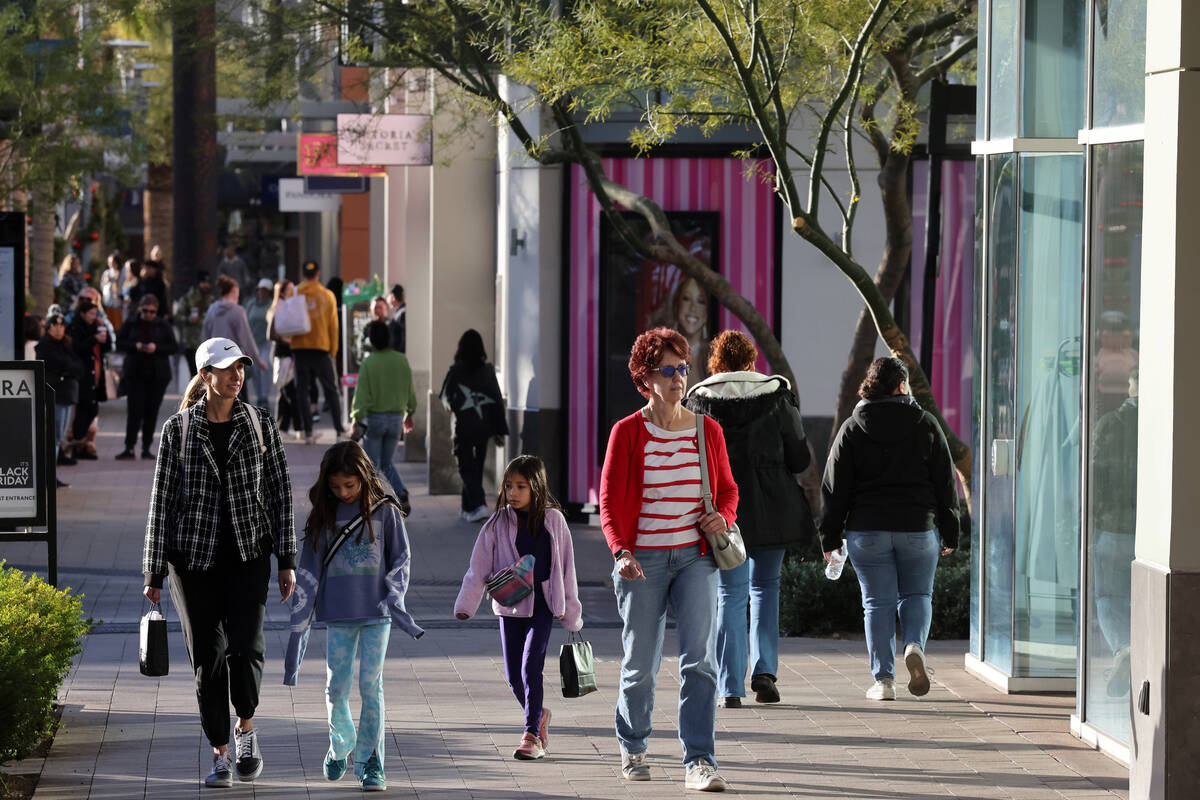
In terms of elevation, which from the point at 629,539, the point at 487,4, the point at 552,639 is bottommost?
the point at 552,639

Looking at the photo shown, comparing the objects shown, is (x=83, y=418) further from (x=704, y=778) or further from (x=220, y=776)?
(x=704, y=778)

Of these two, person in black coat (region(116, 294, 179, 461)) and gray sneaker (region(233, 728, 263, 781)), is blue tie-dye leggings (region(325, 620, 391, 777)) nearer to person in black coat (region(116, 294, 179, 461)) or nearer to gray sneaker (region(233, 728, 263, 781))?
gray sneaker (region(233, 728, 263, 781))

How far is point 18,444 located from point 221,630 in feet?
10.9

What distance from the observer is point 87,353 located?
19.5 meters

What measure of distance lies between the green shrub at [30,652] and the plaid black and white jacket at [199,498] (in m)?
0.60

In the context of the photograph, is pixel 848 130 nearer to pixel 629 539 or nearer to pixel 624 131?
pixel 624 131

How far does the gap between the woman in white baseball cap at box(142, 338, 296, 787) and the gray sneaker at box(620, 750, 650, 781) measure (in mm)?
1375

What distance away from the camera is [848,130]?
11.7 m

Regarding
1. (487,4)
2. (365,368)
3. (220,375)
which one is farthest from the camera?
(365,368)

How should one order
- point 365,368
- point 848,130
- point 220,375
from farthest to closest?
1. point 365,368
2. point 848,130
3. point 220,375

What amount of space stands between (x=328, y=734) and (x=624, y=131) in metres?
8.48

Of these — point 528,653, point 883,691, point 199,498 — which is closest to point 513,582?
point 528,653

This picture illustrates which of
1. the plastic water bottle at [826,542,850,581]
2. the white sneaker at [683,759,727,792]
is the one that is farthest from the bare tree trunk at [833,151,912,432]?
the white sneaker at [683,759,727,792]

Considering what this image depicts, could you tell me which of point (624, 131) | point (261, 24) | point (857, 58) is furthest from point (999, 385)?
point (261, 24)
